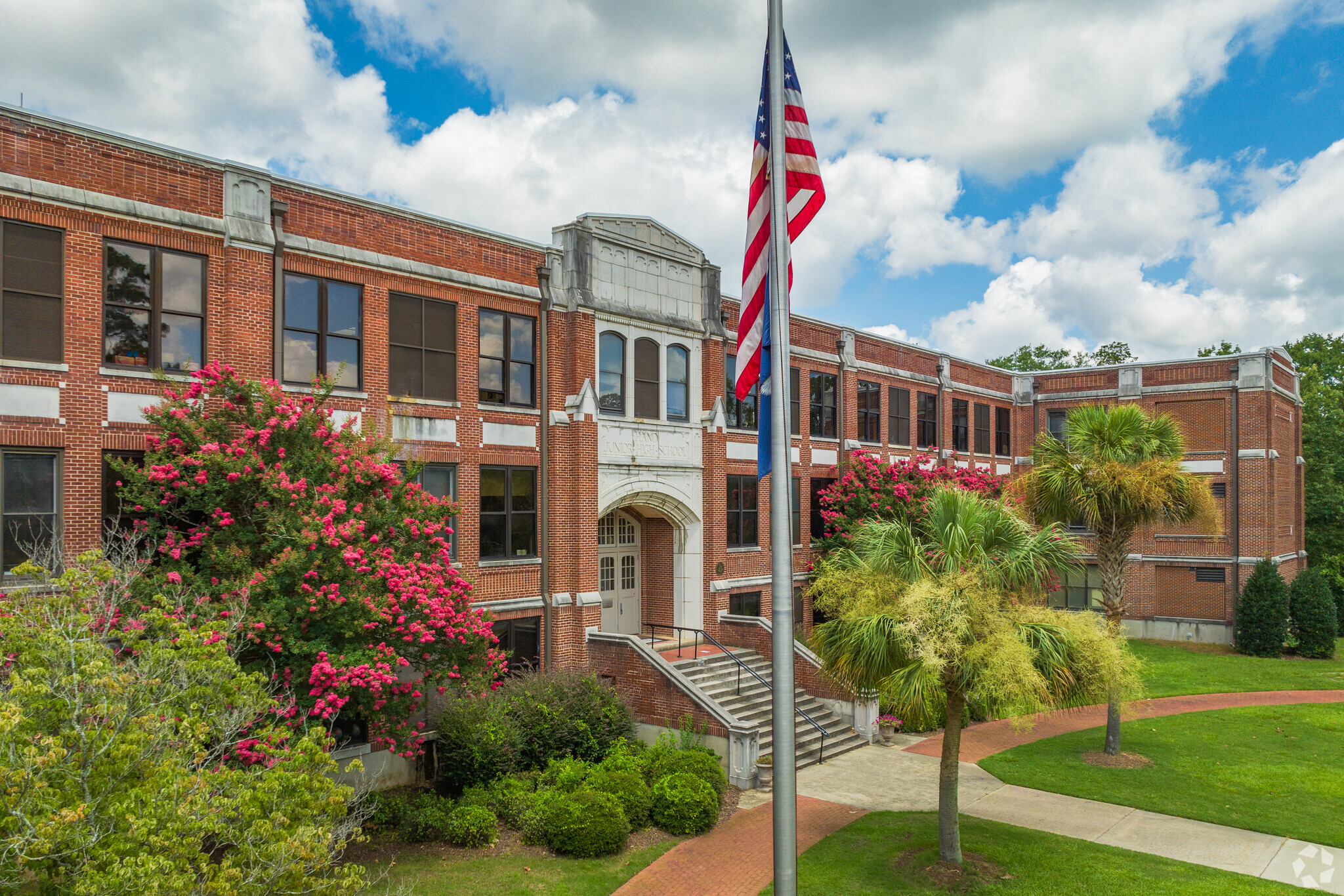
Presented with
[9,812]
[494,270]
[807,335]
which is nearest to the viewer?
[9,812]

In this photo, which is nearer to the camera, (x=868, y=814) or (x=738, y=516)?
(x=868, y=814)

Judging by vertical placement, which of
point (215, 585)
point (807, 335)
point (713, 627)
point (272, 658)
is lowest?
point (713, 627)

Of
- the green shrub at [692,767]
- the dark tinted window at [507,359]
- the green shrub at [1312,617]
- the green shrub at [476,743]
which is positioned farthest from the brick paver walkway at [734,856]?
the green shrub at [1312,617]

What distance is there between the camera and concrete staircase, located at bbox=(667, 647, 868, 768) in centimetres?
1981

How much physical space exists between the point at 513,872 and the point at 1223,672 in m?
26.4

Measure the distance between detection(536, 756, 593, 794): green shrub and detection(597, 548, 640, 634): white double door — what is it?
7045mm

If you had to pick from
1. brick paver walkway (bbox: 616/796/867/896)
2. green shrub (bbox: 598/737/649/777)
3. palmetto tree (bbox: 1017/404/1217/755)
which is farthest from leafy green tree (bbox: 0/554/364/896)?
palmetto tree (bbox: 1017/404/1217/755)

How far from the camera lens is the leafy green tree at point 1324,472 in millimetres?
41594

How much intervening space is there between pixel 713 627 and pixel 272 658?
1406 cm

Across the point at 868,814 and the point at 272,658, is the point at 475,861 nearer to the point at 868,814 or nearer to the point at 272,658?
the point at 272,658

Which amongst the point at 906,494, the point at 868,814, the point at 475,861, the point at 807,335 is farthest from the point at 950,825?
the point at 807,335

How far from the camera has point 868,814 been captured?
51.9 feet

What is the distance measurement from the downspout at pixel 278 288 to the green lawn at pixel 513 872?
30.0 ft

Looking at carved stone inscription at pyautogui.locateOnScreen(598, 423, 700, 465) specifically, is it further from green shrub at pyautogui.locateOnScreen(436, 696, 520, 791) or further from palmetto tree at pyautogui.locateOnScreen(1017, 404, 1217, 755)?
palmetto tree at pyautogui.locateOnScreen(1017, 404, 1217, 755)
